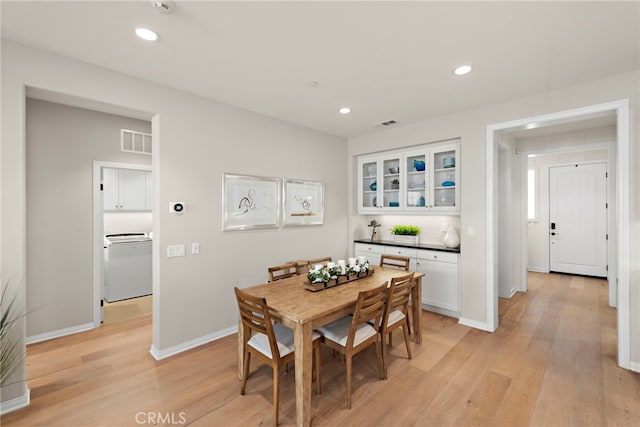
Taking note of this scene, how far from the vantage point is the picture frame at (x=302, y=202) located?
395 centimetres

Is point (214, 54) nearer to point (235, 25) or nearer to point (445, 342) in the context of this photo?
point (235, 25)

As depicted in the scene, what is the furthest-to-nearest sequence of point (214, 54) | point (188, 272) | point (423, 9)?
point (188, 272) → point (214, 54) → point (423, 9)

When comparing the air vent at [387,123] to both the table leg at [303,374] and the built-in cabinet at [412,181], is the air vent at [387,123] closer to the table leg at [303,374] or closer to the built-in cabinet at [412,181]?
the built-in cabinet at [412,181]

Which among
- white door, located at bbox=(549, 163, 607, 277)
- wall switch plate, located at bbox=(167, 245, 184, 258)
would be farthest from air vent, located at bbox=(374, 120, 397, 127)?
white door, located at bbox=(549, 163, 607, 277)

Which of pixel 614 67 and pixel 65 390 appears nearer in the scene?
pixel 65 390

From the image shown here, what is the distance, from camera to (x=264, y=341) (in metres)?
2.15

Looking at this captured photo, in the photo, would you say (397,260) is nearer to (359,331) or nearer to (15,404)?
(359,331)

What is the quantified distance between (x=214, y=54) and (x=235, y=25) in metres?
0.44

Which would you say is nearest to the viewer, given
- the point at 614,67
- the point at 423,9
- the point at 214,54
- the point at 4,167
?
the point at 423,9

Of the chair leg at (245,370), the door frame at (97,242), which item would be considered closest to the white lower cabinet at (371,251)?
the chair leg at (245,370)

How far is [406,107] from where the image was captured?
3432 millimetres

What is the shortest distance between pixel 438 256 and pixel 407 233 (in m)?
0.72

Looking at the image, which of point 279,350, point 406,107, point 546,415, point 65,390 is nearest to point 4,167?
point 65,390

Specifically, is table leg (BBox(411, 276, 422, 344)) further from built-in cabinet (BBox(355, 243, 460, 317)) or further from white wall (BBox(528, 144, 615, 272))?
white wall (BBox(528, 144, 615, 272))
